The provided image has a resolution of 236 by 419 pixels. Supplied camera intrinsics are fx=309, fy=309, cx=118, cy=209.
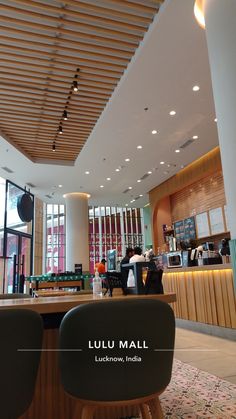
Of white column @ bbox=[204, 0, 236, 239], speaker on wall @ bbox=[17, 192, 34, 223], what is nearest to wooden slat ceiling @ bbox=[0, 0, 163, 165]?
white column @ bbox=[204, 0, 236, 239]

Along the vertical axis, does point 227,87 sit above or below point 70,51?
below

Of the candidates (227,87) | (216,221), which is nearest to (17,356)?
(227,87)

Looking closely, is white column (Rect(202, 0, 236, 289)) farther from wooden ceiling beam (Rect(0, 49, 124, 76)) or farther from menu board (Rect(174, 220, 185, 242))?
menu board (Rect(174, 220, 185, 242))

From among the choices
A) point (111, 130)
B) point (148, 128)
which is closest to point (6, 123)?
point (111, 130)

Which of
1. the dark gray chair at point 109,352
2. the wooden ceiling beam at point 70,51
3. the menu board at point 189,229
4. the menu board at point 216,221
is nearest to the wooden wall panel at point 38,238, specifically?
the menu board at point 189,229

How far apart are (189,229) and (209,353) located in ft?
18.8

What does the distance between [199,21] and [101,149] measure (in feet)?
14.0

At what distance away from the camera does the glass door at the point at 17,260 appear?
10000mm

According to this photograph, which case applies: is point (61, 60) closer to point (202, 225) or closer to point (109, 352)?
point (109, 352)

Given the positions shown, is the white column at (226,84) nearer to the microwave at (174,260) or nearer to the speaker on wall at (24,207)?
the microwave at (174,260)

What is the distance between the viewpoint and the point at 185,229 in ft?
33.1

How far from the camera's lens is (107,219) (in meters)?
18.2

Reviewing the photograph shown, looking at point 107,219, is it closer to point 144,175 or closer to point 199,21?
point 144,175

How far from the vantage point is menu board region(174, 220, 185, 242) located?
10.3 metres
